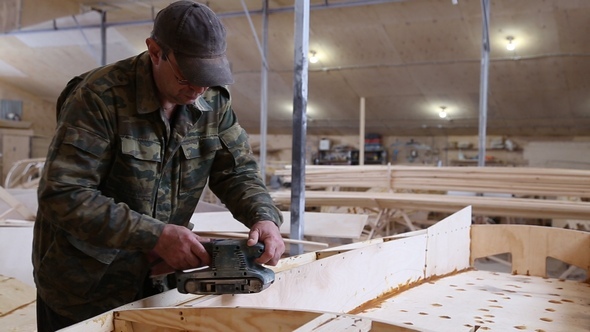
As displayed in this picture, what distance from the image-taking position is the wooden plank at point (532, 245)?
Result: 342cm

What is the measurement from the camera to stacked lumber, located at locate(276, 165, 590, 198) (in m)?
5.67

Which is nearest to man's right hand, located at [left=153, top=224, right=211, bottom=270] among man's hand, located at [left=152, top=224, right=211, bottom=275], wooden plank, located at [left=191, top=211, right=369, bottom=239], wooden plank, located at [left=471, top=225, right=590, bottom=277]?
man's hand, located at [left=152, top=224, right=211, bottom=275]

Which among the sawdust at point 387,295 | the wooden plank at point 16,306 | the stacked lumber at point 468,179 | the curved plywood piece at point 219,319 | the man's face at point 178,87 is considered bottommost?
the wooden plank at point 16,306

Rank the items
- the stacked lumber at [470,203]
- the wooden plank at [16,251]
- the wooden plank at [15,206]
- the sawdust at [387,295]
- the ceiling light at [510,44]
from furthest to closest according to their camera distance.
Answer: the ceiling light at [510,44] → the stacked lumber at [470,203] → the wooden plank at [15,206] → the wooden plank at [16,251] → the sawdust at [387,295]

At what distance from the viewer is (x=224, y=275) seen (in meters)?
1.50

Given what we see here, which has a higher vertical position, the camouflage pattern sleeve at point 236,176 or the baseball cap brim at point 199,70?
the baseball cap brim at point 199,70

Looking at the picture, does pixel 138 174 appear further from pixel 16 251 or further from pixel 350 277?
pixel 16 251

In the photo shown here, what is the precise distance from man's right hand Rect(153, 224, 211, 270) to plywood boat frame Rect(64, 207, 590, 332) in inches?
5.3

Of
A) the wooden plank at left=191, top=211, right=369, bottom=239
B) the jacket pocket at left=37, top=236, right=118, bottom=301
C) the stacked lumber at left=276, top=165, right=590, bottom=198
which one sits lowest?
the wooden plank at left=191, top=211, right=369, bottom=239

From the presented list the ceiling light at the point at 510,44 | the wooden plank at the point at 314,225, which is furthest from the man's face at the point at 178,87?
the ceiling light at the point at 510,44

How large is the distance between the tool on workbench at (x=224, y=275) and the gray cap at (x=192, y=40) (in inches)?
19.0

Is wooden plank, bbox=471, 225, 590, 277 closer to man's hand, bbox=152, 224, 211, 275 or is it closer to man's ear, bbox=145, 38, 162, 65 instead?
man's hand, bbox=152, 224, 211, 275

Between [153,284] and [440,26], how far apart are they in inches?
299

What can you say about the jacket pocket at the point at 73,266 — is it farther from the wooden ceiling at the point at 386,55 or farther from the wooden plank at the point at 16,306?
the wooden ceiling at the point at 386,55
